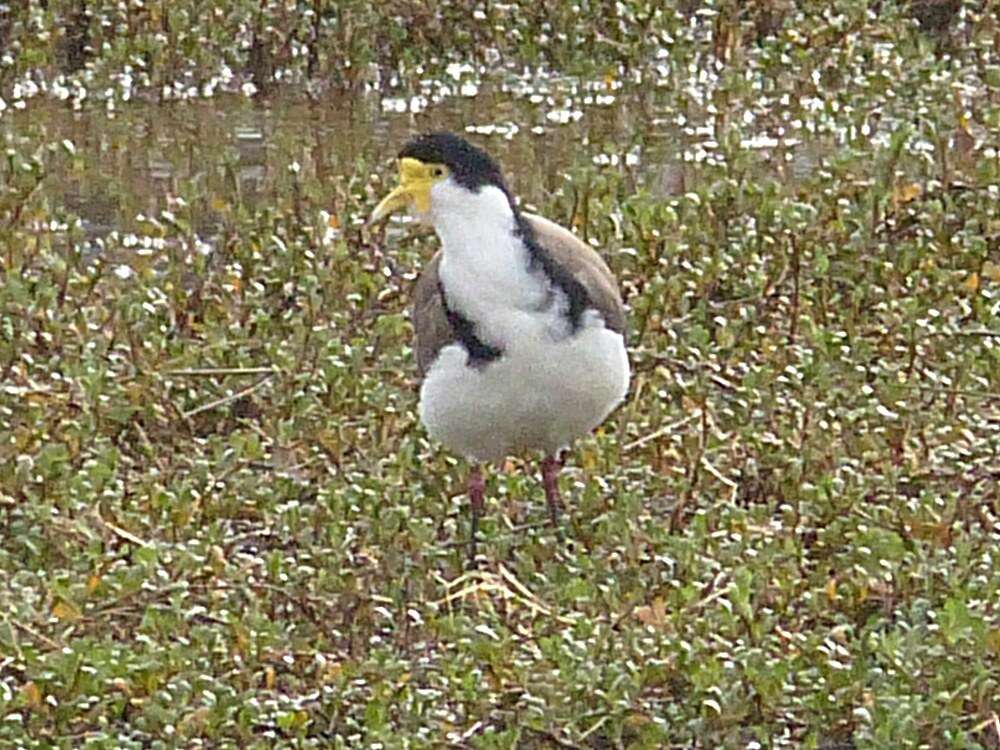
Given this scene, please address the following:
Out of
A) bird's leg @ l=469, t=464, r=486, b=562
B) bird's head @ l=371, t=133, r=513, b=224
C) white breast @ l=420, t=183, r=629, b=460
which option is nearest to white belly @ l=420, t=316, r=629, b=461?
white breast @ l=420, t=183, r=629, b=460

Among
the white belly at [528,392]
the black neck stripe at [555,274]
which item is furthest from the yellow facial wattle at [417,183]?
the white belly at [528,392]

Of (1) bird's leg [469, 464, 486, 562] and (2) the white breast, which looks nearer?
(2) the white breast

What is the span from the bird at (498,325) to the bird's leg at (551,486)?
17 cm

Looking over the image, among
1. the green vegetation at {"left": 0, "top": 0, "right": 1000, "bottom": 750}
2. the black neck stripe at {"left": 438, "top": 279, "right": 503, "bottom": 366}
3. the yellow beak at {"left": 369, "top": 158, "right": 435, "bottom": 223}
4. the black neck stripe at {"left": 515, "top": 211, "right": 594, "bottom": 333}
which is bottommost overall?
the green vegetation at {"left": 0, "top": 0, "right": 1000, "bottom": 750}

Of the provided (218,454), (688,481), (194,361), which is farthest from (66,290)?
(688,481)

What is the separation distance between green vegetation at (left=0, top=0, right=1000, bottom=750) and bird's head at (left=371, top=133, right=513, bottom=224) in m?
0.73

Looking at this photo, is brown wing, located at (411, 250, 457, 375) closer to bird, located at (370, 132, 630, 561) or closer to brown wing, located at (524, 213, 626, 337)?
bird, located at (370, 132, 630, 561)

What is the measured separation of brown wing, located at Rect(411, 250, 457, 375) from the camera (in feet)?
20.9

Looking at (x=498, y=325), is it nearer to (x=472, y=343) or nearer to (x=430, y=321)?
(x=472, y=343)

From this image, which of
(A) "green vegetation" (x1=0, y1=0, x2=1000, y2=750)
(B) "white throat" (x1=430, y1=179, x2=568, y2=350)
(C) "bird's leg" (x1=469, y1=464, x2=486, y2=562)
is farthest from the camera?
(C) "bird's leg" (x1=469, y1=464, x2=486, y2=562)

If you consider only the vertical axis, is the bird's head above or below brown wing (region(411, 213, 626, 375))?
above

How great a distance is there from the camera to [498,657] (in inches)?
215

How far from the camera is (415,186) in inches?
248

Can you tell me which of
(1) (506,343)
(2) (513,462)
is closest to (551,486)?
(2) (513,462)
